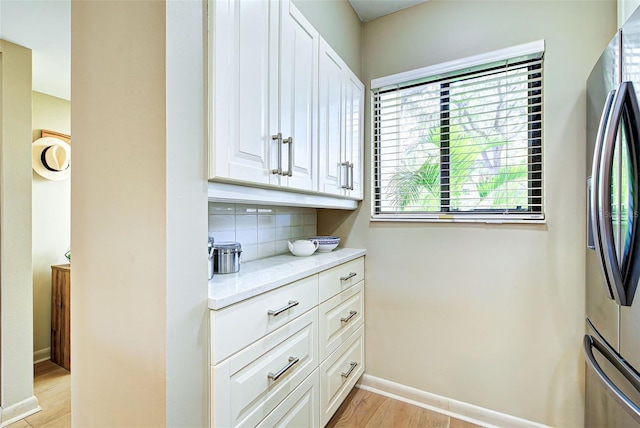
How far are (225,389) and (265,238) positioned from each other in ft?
3.04

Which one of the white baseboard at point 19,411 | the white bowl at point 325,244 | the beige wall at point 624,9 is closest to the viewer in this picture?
the beige wall at point 624,9

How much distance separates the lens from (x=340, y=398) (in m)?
1.69

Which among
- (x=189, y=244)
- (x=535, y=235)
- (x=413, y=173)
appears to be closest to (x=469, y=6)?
(x=413, y=173)

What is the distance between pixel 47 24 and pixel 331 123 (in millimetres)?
1854

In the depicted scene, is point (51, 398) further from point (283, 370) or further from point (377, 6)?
point (377, 6)

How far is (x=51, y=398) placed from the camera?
82.0 inches

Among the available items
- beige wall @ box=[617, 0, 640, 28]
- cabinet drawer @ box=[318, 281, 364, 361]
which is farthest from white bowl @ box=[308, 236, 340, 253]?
beige wall @ box=[617, 0, 640, 28]

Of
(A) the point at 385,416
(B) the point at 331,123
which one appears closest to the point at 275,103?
(B) the point at 331,123

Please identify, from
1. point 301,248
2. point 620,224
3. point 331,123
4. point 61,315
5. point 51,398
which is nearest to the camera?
point 620,224

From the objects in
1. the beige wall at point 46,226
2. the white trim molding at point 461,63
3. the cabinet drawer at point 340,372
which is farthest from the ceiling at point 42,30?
the cabinet drawer at point 340,372

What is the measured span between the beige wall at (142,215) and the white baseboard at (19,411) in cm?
145

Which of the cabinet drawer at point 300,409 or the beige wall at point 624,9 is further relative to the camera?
the beige wall at point 624,9

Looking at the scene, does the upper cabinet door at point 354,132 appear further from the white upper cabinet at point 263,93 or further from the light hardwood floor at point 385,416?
the light hardwood floor at point 385,416

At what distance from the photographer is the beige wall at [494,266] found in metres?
1.54
